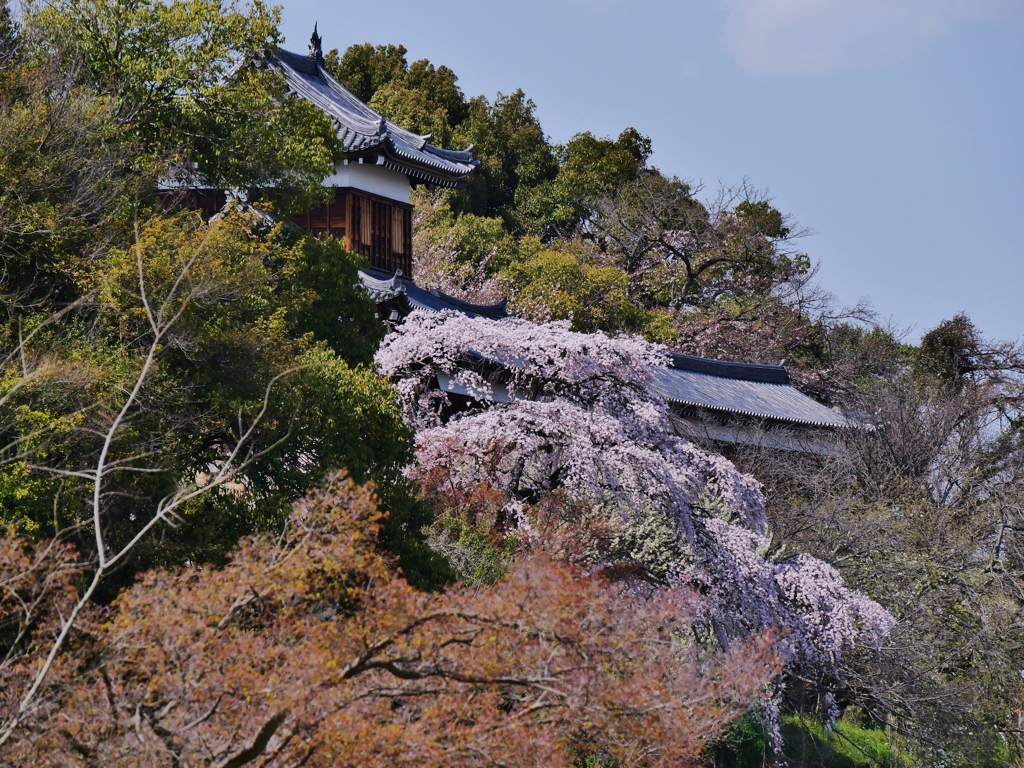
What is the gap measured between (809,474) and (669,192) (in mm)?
14727

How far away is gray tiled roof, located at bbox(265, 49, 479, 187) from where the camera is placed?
797 inches

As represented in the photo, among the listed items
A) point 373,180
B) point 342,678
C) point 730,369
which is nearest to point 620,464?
point 342,678

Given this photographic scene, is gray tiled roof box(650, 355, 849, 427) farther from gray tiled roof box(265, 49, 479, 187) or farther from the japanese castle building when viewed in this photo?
gray tiled roof box(265, 49, 479, 187)

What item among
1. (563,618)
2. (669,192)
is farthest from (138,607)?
(669,192)

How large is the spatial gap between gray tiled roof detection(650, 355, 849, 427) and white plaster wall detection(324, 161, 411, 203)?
5.50 meters

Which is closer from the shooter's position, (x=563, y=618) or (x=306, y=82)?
(x=563, y=618)

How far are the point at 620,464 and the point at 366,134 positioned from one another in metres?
9.28

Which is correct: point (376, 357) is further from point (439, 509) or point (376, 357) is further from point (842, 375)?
point (842, 375)

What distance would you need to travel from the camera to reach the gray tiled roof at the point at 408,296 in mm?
17422

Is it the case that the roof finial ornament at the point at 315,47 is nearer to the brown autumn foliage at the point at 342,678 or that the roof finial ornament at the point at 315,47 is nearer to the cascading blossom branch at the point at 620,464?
the cascading blossom branch at the point at 620,464

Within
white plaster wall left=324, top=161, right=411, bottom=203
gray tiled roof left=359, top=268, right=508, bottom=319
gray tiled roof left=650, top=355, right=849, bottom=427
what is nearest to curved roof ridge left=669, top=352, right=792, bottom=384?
gray tiled roof left=650, top=355, right=849, bottom=427

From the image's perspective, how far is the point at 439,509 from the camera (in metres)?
13.2

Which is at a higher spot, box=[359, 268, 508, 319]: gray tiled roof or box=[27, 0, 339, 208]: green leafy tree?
box=[27, 0, 339, 208]: green leafy tree

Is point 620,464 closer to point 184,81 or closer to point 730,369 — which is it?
point 184,81
